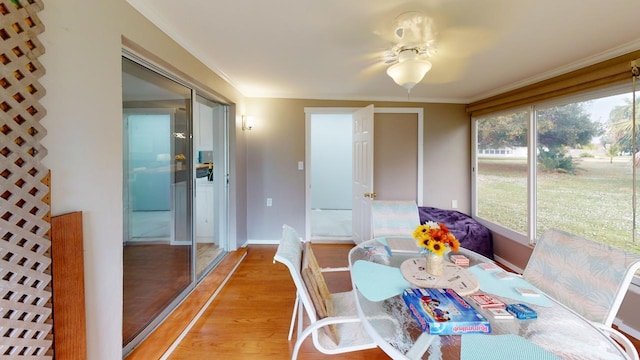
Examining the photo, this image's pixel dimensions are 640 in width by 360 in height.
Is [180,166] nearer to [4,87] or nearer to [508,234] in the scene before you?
[4,87]

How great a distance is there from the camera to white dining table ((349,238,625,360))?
91 cm

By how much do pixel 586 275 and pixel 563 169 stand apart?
1929 millimetres

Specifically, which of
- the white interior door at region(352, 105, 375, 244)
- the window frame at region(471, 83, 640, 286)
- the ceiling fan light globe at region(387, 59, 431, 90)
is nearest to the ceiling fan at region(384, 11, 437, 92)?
the ceiling fan light globe at region(387, 59, 431, 90)

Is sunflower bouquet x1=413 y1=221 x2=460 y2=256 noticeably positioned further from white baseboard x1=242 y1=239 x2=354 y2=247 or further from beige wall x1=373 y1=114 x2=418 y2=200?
white baseboard x1=242 y1=239 x2=354 y2=247

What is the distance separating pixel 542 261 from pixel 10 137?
8.66 feet

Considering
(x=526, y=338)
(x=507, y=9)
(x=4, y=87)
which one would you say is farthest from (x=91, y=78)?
(x=507, y=9)

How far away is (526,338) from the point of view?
983 millimetres

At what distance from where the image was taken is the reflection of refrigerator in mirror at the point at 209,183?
2.74 meters

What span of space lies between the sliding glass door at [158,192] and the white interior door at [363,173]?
1.98m

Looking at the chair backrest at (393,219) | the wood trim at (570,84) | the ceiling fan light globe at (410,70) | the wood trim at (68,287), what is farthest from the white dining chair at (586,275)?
the wood trim at (68,287)

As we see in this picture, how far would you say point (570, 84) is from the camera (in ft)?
8.04

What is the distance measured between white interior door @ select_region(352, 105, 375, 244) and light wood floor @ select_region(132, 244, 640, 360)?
0.84 metres

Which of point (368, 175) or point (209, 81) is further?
point (368, 175)

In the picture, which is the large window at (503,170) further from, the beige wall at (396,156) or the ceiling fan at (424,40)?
the ceiling fan at (424,40)
